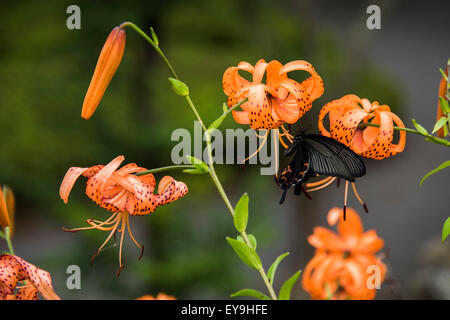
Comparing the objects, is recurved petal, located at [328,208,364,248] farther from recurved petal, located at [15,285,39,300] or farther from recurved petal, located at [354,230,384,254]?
recurved petal, located at [15,285,39,300]

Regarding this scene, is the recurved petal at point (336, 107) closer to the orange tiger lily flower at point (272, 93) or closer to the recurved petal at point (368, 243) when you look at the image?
the orange tiger lily flower at point (272, 93)

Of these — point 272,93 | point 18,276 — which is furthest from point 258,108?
point 18,276

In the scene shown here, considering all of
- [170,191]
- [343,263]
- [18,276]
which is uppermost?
[170,191]

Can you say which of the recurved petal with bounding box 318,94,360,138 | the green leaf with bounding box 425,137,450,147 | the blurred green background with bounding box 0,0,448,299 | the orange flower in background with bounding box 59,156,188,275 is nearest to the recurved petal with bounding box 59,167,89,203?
the orange flower in background with bounding box 59,156,188,275

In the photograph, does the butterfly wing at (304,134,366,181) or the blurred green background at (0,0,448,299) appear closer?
the butterfly wing at (304,134,366,181)

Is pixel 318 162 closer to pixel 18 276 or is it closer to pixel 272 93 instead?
pixel 272 93

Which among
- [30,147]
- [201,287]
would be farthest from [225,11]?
[30,147]
